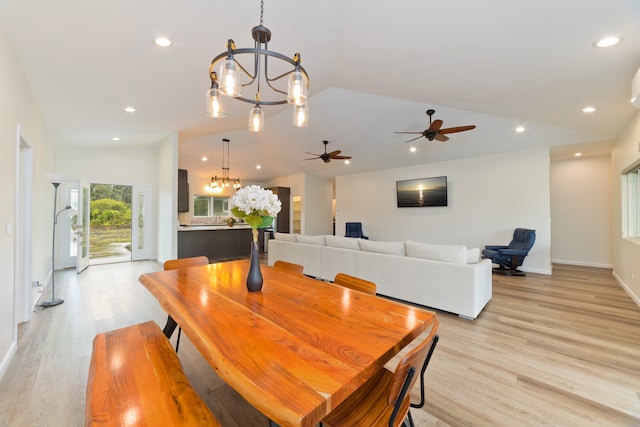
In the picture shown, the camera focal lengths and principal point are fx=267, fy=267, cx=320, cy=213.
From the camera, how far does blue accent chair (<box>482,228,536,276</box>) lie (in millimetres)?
4949

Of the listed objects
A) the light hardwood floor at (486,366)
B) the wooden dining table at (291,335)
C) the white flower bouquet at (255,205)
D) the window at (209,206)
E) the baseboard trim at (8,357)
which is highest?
the window at (209,206)

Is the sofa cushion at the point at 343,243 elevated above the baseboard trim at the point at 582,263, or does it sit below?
above

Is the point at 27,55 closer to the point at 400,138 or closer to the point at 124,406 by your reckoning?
the point at 124,406

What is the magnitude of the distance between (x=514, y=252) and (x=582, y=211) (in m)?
2.82

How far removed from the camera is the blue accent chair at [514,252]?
16.2ft

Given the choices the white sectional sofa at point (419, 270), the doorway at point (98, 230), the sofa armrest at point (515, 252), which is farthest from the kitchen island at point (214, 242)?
the sofa armrest at point (515, 252)

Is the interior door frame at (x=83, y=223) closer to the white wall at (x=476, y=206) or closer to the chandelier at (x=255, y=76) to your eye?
the chandelier at (x=255, y=76)

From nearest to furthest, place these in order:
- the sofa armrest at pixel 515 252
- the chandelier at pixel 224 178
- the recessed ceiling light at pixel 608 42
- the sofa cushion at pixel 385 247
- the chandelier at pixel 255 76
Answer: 1. the chandelier at pixel 255 76
2. the recessed ceiling light at pixel 608 42
3. the sofa cushion at pixel 385 247
4. the sofa armrest at pixel 515 252
5. the chandelier at pixel 224 178

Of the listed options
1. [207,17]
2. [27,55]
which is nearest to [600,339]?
[207,17]

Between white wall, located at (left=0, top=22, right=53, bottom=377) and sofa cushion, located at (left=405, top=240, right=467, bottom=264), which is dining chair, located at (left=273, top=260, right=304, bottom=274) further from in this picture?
white wall, located at (left=0, top=22, right=53, bottom=377)

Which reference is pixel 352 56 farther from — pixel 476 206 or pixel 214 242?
pixel 214 242

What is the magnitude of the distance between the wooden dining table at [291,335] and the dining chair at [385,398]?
3.3 inches

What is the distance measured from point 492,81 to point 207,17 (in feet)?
9.74

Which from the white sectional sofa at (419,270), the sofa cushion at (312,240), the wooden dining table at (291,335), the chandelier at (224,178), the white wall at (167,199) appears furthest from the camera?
the chandelier at (224,178)
